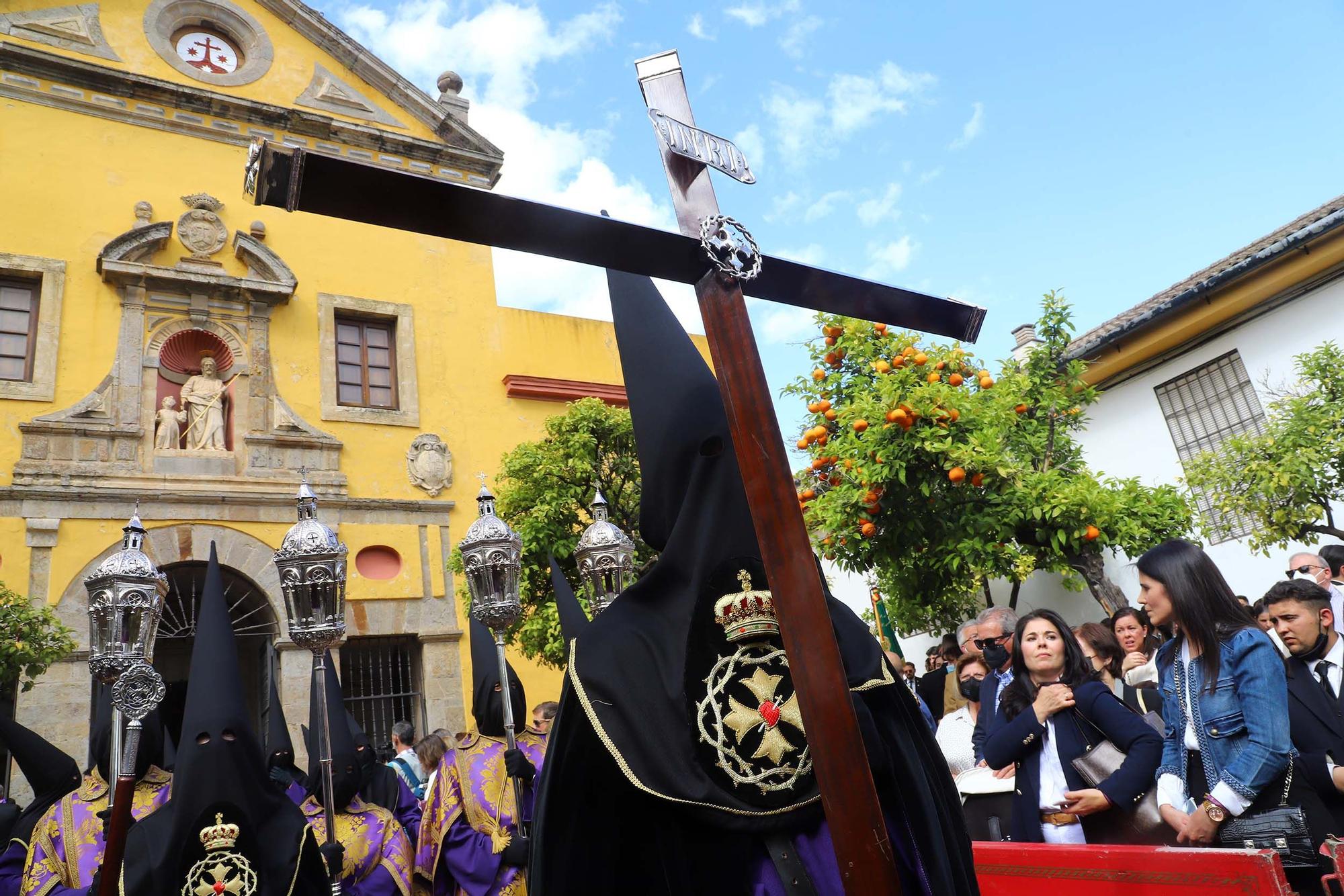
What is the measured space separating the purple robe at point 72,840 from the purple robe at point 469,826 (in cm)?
148

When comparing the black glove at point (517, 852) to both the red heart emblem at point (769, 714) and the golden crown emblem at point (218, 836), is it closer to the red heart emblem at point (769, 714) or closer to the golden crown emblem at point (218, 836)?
the golden crown emblem at point (218, 836)

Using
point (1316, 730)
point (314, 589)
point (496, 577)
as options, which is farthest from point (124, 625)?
point (1316, 730)

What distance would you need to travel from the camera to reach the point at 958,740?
5.95 m

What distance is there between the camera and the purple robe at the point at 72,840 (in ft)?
16.8

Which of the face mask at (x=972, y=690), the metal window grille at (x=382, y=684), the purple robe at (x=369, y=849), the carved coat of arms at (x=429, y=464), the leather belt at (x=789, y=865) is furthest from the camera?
the carved coat of arms at (x=429, y=464)

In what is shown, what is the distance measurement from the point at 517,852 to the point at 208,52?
14.1 metres

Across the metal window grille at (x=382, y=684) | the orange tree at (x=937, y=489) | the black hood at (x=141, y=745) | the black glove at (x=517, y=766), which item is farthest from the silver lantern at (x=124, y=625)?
the metal window grille at (x=382, y=684)

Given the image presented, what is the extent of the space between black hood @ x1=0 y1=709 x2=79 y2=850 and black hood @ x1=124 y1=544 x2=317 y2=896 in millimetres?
2522

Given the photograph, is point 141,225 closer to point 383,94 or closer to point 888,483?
point 383,94

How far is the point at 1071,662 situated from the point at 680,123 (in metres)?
3.09

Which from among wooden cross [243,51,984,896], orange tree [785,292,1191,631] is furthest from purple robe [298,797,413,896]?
orange tree [785,292,1191,631]

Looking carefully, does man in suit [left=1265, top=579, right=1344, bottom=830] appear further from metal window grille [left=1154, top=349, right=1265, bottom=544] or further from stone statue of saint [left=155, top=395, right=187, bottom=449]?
stone statue of saint [left=155, top=395, right=187, bottom=449]

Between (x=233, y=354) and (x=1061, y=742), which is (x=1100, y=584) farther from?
(x=233, y=354)

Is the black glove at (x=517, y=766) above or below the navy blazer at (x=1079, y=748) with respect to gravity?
above
